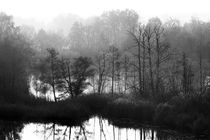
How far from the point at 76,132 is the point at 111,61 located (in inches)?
806

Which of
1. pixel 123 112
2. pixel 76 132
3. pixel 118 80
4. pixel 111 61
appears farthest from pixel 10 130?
pixel 111 61

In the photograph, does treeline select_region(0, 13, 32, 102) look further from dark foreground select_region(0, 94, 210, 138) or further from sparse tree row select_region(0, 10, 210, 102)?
dark foreground select_region(0, 94, 210, 138)

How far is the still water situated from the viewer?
28025 millimetres

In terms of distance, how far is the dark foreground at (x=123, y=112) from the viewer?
28.6 m

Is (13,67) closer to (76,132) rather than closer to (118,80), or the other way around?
(118,80)

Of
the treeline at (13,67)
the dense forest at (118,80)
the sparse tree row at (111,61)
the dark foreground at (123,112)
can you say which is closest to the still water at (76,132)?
the dark foreground at (123,112)

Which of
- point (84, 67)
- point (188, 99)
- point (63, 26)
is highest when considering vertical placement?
point (63, 26)

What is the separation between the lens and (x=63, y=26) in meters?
137

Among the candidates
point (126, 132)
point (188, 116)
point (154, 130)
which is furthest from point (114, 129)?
point (188, 116)

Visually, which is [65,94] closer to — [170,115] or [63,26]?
[170,115]

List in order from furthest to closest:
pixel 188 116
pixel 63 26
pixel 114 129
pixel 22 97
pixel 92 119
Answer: pixel 63 26 < pixel 22 97 < pixel 92 119 < pixel 114 129 < pixel 188 116

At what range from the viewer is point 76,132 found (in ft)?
99.3

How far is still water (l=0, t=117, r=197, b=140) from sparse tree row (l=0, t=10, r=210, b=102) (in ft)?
19.2

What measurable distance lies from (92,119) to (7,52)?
13.7 metres
